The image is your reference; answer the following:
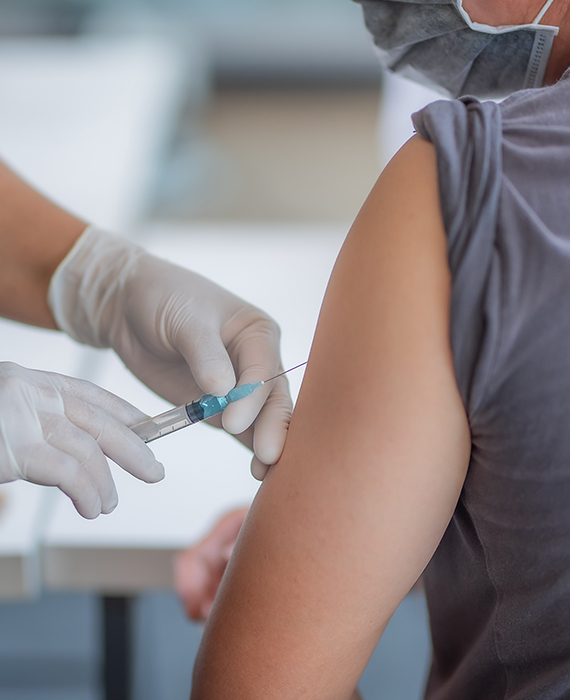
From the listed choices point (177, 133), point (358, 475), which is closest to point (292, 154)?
point (177, 133)

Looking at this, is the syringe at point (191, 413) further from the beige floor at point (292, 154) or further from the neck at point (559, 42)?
the beige floor at point (292, 154)

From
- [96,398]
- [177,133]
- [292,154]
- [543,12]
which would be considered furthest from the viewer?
[292,154]

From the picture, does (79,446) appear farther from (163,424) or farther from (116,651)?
(116,651)

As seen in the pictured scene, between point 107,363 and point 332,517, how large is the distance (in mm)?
856

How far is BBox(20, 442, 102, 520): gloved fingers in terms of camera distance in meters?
0.68

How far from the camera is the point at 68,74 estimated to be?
2594 millimetres

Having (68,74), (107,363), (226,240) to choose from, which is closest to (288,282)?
(226,240)

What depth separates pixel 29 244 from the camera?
1048 millimetres

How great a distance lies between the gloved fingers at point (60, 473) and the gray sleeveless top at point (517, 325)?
1.34 feet

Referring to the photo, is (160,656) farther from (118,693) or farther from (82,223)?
(82,223)

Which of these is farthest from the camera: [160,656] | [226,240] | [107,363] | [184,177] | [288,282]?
[184,177]

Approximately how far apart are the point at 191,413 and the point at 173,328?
0.52 ft

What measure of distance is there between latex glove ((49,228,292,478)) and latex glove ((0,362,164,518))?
0.12 meters

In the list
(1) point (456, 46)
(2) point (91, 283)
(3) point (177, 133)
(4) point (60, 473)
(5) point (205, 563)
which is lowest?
(5) point (205, 563)
